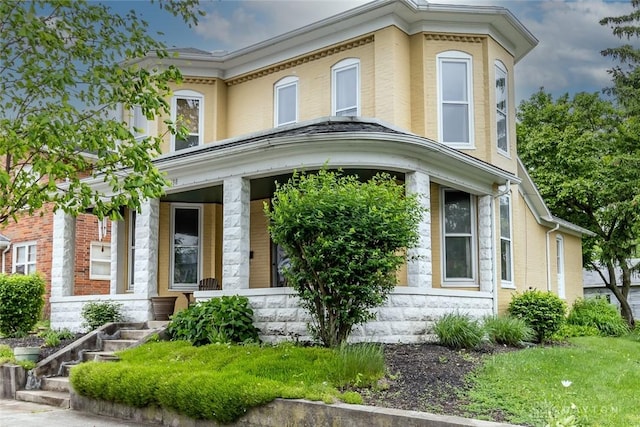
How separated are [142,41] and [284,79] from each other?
8218 millimetres

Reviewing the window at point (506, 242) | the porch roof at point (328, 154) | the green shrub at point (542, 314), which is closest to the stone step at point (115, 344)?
the porch roof at point (328, 154)

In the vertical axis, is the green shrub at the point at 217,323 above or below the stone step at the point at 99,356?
above

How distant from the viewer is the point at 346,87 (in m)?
14.5

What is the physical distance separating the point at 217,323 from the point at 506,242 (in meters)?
7.54

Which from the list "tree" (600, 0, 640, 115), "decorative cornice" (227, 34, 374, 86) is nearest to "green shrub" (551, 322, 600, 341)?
"decorative cornice" (227, 34, 374, 86)

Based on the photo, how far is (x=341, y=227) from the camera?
28.2 feet

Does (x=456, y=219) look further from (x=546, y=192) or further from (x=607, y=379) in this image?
(x=546, y=192)

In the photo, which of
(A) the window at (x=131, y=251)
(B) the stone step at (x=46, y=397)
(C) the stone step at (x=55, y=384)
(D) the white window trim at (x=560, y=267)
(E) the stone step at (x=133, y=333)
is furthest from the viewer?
(D) the white window trim at (x=560, y=267)

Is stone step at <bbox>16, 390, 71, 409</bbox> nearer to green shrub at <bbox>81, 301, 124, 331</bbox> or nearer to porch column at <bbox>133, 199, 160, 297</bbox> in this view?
green shrub at <bbox>81, 301, 124, 331</bbox>

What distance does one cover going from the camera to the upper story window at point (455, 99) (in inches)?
539

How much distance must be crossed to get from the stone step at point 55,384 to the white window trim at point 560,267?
1382 cm

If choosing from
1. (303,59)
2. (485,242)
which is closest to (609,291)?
(485,242)

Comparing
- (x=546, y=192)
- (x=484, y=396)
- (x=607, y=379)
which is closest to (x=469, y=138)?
(x=607, y=379)

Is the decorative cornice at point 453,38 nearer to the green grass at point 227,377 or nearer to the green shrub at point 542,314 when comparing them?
the green shrub at point 542,314
